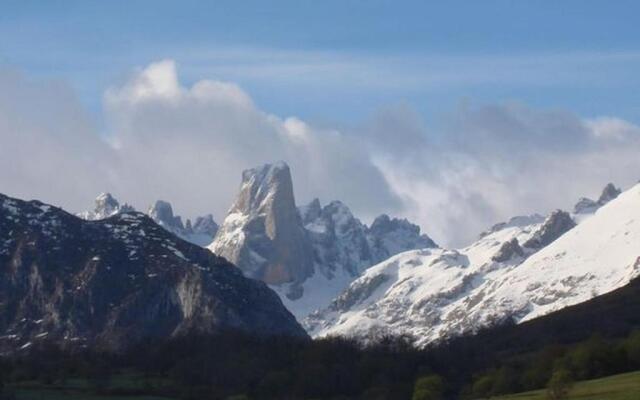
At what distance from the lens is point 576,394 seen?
535 feet

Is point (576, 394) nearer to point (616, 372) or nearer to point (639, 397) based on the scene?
point (639, 397)

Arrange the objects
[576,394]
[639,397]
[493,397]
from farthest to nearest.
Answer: [493,397] → [576,394] → [639,397]

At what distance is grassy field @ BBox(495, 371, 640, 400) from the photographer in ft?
495

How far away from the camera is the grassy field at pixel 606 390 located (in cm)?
15088

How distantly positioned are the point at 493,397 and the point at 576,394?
31.7 m

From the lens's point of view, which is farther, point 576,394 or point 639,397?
point 576,394

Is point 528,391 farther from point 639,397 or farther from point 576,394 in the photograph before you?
point 639,397

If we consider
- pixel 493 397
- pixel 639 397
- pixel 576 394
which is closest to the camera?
pixel 639 397

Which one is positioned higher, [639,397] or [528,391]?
[528,391]

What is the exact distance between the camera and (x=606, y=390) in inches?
6299

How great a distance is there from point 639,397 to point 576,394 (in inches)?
756

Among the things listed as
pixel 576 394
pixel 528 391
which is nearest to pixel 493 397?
pixel 528 391

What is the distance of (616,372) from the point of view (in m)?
198

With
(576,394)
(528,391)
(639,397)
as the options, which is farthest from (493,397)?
(639,397)
